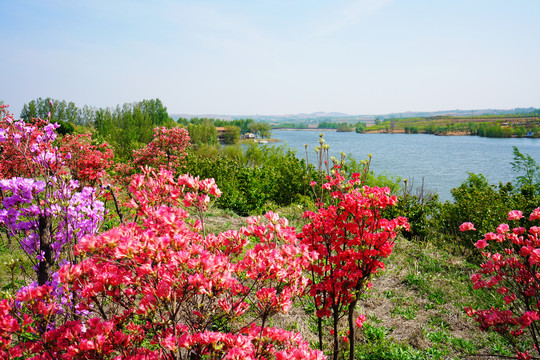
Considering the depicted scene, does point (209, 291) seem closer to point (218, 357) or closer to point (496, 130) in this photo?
point (218, 357)

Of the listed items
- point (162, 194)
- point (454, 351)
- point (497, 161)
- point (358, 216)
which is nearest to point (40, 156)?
point (162, 194)

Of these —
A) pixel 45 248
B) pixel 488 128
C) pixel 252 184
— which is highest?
pixel 488 128

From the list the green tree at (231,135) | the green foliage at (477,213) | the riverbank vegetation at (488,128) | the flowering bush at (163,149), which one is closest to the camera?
the green foliage at (477,213)

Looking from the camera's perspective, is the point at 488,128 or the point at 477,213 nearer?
the point at 477,213

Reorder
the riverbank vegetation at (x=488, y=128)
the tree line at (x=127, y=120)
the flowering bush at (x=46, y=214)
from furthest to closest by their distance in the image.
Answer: the riverbank vegetation at (x=488, y=128) < the tree line at (x=127, y=120) < the flowering bush at (x=46, y=214)

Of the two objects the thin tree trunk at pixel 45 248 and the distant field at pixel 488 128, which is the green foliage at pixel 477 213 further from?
the distant field at pixel 488 128

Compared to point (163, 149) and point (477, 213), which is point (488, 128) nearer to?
point (477, 213)

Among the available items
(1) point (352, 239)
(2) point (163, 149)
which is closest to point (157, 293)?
(1) point (352, 239)

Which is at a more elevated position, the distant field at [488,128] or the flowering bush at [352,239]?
the distant field at [488,128]

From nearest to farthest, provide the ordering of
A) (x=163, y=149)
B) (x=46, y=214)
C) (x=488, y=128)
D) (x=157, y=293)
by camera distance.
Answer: (x=157, y=293), (x=46, y=214), (x=163, y=149), (x=488, y=128)

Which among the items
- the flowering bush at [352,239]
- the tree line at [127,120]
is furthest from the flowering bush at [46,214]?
the tree line at [127,120]

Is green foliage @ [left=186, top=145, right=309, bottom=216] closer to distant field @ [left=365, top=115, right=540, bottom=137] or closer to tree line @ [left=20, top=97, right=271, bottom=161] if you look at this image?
tree line @ [left=20, top=97, right=271, bottom=161]

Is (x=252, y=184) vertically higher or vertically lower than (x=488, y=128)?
lower

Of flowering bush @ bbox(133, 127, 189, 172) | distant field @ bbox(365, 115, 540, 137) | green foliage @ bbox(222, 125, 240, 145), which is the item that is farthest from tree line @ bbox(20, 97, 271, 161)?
distant field @ bbox(365, 115, 540, 137)
